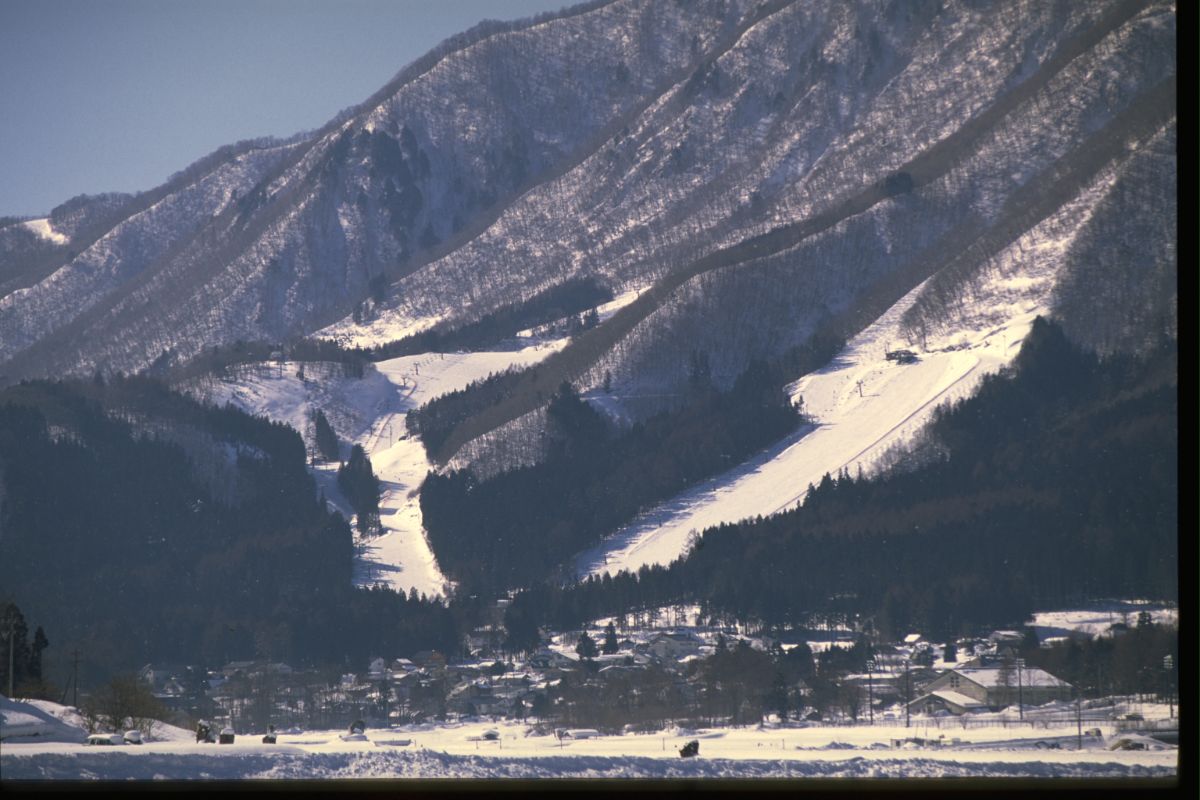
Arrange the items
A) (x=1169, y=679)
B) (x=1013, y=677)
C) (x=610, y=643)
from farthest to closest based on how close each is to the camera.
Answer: (x=610, y=643), (x=1013, y=677), (x=1169, y=679)

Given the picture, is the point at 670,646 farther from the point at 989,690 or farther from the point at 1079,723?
the point at 1079,723

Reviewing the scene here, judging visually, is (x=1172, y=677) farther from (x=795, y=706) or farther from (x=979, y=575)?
(x=979, y=575)

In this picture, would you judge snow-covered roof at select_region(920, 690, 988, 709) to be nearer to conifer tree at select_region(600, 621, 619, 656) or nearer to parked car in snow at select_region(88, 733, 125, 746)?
conifer tree at select_region(600, 621, 619, 656)

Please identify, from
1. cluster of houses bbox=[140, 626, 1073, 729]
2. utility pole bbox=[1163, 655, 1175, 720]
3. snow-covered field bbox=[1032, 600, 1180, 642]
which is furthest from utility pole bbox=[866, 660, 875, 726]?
utility pole bbox=[1163, 655, 1175, 720]

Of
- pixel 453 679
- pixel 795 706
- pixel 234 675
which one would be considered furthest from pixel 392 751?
pixel 234 675

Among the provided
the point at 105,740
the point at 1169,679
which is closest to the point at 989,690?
the point at 1169,679

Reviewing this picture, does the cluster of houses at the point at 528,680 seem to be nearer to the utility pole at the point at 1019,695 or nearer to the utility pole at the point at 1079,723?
the utility pole at the point at 1019,695
